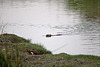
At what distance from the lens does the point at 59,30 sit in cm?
1750

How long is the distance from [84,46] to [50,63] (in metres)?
6.34

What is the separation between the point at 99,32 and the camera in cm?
1631

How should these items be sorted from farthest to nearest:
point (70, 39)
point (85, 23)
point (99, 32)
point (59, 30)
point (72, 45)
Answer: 1. point (85, 23)
2. point (59, 30)
3. point (99, 32)
4. point (70, 39)
5. point (72, 45)

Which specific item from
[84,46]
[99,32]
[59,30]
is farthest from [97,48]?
[59,30]

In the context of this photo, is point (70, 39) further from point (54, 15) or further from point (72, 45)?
point (54, 15)

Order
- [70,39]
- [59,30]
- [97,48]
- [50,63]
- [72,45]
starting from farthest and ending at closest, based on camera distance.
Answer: [59,30] < [70,39] < [72,45] < [97,48] < [50,63]

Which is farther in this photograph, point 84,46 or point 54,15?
point 54,15

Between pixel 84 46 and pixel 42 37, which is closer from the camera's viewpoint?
pixel 84 46

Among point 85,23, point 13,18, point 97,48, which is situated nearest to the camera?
point 97,48

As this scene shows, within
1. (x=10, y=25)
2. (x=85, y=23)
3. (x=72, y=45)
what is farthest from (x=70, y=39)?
(x=10, y=25)

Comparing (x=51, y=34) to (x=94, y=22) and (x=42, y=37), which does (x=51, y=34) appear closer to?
Answer: (x=42, y=37)

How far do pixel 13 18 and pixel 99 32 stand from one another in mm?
8956

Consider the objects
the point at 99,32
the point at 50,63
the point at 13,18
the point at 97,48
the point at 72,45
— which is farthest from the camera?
the point at 13,18

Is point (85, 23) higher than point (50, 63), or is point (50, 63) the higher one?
point (50, 63)
